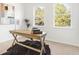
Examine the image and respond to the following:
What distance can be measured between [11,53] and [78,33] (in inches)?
28.1

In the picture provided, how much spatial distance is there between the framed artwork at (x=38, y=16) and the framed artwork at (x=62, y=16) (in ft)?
0.44

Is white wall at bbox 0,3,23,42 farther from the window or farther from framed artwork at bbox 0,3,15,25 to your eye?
the window

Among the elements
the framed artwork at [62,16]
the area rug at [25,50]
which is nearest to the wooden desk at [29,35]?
the area rug at [25,50]

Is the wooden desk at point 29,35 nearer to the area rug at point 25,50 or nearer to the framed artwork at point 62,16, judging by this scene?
the area rug at point 25,50

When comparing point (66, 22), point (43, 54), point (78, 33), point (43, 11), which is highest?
point (43, 11)

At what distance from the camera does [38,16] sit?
4.22ft

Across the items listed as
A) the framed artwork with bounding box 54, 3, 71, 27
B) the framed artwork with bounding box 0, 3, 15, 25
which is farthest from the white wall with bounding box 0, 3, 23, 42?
the framed artwork with bounding box 54, 3, 71, 27

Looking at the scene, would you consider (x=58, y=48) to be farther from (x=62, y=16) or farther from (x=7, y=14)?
(x=7, y=14)

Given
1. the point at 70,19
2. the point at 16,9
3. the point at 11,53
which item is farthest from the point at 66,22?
the point at 11,53

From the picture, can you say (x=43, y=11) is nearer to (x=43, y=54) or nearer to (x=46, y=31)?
(x=46, y=31)

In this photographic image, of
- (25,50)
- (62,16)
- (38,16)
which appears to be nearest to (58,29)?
(62,16)

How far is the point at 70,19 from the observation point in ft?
4.15

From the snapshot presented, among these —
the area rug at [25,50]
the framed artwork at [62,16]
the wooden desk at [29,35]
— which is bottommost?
the area rug at [25,50]

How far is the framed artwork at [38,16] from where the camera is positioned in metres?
1.28
